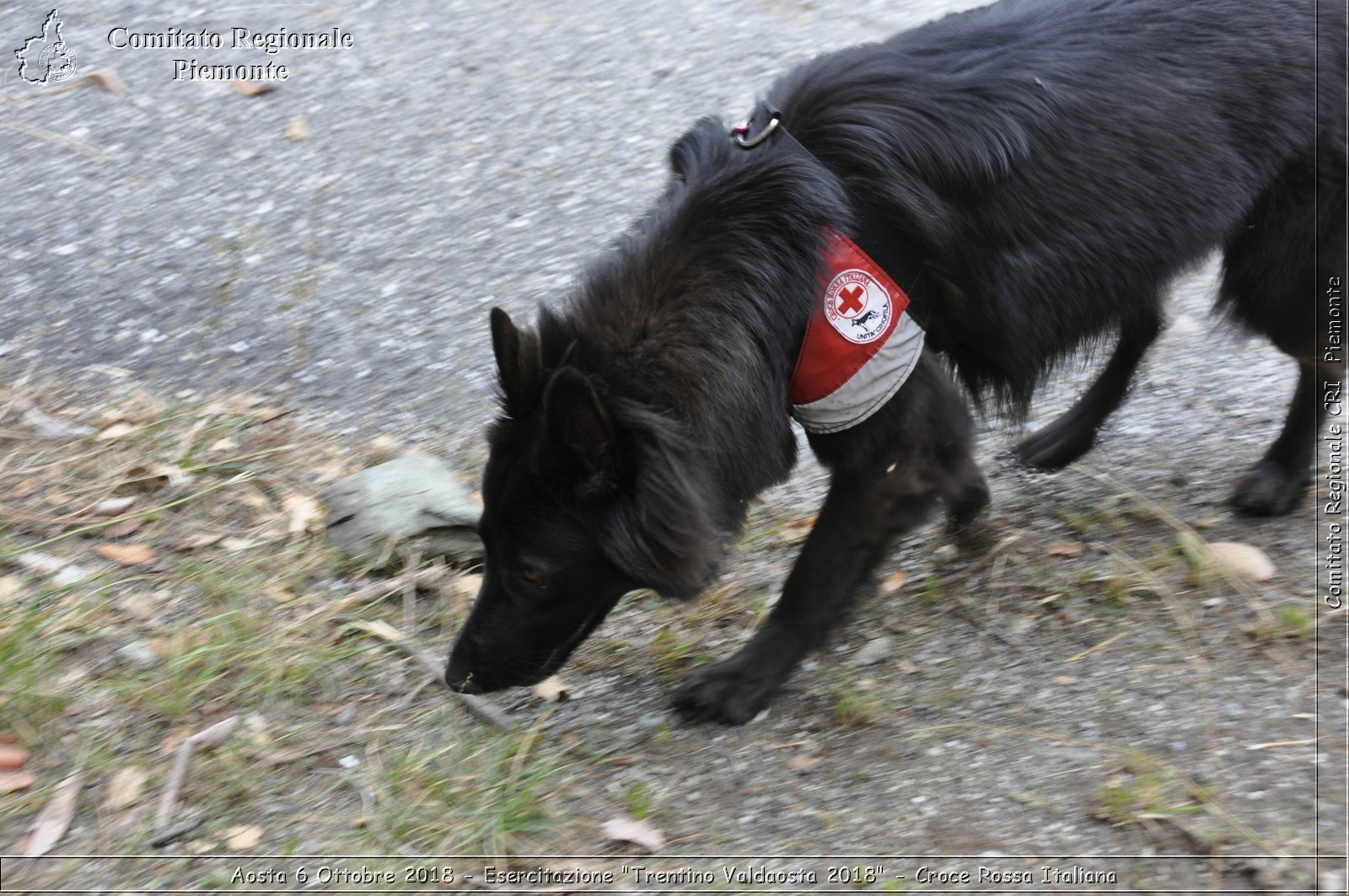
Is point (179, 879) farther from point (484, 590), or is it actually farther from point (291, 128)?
point (291, 128)

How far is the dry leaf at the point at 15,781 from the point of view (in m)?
2.75

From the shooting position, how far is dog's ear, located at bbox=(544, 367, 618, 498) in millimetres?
2445

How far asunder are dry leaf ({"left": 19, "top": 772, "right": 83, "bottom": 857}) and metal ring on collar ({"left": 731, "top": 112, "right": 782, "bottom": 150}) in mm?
2162

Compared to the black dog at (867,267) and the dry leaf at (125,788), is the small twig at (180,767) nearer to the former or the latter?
the dry leaf at (125,788)

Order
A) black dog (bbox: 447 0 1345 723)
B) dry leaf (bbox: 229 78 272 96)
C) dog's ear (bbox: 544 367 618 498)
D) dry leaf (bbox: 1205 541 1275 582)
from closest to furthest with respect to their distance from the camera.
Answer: dog's ear (bbox: 544 367 618 498)
black dog (bbox: 447 0 1345 723)
dry leaf (bbox: 1205 541 1275 582)
dry leaf (bbox: 229 78 272 96)

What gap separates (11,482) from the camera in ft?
12.7

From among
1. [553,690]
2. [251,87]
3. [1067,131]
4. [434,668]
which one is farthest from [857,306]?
[251,87]

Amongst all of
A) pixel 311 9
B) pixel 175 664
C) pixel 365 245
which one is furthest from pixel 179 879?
pixel 311 9

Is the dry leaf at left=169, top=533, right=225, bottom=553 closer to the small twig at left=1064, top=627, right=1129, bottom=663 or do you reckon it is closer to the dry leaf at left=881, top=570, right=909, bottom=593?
the dry leaf at left=881, top=570, right=909, bottom=593

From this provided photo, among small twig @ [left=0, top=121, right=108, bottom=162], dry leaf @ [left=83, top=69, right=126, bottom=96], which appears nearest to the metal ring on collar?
small twig @ [left=0, top=121, right=108, bottom=162]

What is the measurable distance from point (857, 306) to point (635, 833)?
4.27 feet

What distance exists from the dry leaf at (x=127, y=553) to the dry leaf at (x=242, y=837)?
1211mm

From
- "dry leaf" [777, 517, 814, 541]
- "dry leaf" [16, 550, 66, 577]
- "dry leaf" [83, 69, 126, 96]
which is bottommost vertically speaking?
"dry leaf" [777, 517, 814, 541]

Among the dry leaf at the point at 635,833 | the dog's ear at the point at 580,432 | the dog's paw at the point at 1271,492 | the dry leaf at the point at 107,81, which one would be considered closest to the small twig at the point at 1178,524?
the dog's paw at the point at 1271,492
